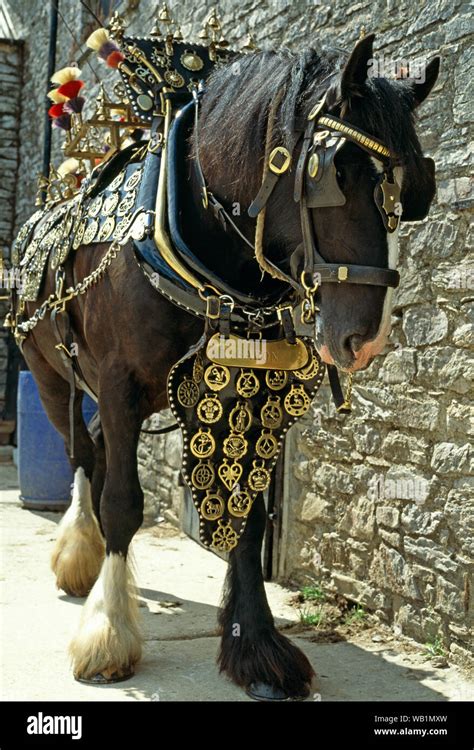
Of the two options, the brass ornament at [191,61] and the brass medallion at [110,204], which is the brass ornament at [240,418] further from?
the brass ornament at [191,61]

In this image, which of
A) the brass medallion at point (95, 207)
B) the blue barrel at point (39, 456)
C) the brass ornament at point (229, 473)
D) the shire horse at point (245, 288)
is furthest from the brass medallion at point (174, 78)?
the blue barrel at point (39, 456)

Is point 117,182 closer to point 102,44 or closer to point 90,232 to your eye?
point 90,232

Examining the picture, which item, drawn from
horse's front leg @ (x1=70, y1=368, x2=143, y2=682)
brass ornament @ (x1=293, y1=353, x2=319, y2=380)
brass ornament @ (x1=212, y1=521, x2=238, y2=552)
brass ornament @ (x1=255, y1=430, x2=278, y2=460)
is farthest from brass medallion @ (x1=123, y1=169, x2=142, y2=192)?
brass ornament @ (x1=212, y1=521, x2=238, y2=552)

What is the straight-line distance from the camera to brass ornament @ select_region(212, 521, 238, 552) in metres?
2.80

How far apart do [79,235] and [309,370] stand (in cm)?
A: 112

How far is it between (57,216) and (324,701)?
2.68 meters

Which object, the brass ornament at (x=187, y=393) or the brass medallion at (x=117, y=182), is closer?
the brass ornament at (x=187, y=393)

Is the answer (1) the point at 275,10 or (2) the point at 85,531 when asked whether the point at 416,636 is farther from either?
(1) the point at 275,10

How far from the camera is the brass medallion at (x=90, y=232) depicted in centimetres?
322

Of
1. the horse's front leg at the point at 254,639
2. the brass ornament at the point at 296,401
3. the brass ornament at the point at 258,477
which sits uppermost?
the brass ornament at the point at 296,401

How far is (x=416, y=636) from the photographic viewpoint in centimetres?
350

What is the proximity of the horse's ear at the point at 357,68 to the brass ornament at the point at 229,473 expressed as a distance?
1233 millimetres

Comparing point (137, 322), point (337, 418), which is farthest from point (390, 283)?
point (337, 418)

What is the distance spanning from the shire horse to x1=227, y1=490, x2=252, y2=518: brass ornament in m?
0.19
